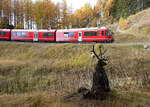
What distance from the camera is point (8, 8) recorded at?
34031 millimetres

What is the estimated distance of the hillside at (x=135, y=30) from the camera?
26328mm

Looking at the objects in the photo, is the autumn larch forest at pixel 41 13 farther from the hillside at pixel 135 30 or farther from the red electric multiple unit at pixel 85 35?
the red electric multiple unit at pixel 85 35

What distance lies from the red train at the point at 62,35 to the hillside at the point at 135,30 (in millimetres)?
8753

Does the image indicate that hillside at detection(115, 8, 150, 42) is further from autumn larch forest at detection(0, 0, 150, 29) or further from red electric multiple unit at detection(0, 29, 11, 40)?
red electric multiple unit at detection(0, 29, 11, 40)

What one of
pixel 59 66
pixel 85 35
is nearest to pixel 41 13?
pixel 85 35

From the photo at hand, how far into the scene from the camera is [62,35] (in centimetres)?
2217

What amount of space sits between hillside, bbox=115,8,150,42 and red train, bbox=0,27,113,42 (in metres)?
8.75

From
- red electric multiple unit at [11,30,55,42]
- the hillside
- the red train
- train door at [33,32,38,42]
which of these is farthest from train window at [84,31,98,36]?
the hillside

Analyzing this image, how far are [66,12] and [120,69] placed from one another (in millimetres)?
28278

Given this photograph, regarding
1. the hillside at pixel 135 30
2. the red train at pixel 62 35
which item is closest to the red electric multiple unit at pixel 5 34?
the red train at pixel 62 35

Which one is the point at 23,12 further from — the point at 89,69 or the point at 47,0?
the point at 89,69

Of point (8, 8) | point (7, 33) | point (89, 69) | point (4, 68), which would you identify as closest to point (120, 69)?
point (89, 69)

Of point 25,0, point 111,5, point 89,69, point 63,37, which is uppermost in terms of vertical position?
point 111,5

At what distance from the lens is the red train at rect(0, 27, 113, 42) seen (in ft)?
64.2
